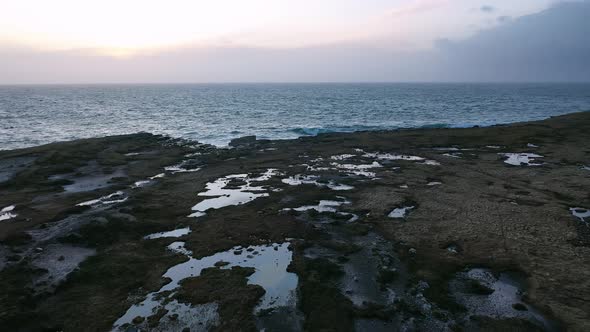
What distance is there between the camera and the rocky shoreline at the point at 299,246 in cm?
1719

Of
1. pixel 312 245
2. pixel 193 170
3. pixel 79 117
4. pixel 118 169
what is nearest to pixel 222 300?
pixel 312 245

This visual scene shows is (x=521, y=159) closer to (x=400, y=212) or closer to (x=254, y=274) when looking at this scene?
(x=400, y=212)

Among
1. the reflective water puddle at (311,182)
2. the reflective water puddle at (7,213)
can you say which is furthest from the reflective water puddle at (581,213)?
the reflective water puddle at (7,213)

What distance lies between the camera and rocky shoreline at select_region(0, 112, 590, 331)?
677 inches

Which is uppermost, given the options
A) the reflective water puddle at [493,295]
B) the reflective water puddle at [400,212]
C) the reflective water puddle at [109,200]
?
the reflective water puddle at [400,212]

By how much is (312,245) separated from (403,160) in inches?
1094

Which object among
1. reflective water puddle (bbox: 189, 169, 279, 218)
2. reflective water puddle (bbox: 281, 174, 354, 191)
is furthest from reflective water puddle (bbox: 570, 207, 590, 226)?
reflective water puddle (bbox: 189, 169, 279, 218)

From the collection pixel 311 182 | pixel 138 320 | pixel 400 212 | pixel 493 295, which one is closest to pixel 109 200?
pixel 311 182

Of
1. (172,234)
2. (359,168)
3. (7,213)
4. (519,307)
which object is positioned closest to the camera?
(519,307)

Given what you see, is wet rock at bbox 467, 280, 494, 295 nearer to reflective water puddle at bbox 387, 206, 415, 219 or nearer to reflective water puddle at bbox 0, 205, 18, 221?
reflective water puddle at bbox 387, 206, 415, 219

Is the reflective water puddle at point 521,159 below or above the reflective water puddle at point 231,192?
above

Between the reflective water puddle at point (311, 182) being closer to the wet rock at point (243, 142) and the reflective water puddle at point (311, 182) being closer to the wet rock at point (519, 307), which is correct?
the wet rock at point (519, 307)

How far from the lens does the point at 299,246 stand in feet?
78.5

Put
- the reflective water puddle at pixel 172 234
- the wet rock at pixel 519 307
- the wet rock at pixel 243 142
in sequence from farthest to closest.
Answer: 1. the wet rock at pixel 243 142
2. the reflective water puddle at pixel 172 234
3. the wet rock at pixel 519 307
